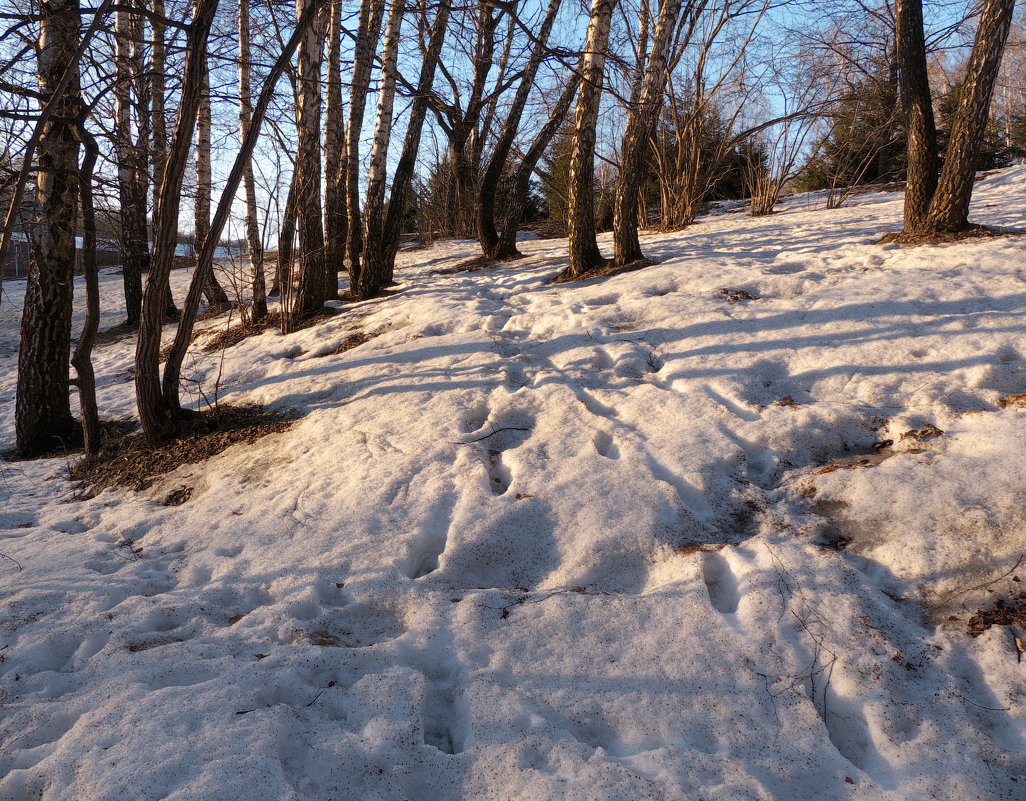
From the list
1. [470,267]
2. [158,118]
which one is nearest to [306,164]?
[158,118]

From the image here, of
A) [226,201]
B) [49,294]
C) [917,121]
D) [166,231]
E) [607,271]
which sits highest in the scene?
[917,121]

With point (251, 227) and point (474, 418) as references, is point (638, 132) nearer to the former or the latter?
point (474, 418)

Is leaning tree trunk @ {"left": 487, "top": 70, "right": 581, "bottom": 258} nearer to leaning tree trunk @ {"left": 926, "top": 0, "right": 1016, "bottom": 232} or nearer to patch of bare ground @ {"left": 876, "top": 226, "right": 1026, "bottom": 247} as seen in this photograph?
leaning tree trunk @ {"left": 926, "top": 0, "right": 1016, "bottom": 232}

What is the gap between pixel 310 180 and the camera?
6922mm

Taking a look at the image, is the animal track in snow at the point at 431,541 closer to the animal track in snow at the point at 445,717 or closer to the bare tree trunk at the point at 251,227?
the animal track in snow at the point at 445,717

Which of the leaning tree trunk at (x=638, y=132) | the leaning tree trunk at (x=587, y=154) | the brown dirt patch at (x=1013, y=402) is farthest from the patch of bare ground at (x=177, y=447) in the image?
the brown dirt patch at (x=1013, y=402)

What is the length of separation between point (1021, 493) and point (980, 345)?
1733 mm

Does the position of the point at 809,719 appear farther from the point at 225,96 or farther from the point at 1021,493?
the point at 225,96

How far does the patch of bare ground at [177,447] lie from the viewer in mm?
4277

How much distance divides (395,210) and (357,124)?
117 cm

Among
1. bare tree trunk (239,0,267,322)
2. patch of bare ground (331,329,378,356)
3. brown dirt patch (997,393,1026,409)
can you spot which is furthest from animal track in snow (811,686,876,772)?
bare tree trunk (239,0,267,322)

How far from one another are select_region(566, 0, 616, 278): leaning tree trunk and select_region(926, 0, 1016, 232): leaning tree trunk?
131 inches

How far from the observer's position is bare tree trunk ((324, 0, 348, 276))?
7.87m

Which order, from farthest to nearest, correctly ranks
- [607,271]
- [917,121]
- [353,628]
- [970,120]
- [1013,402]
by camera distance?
[607,271] → [917,121] → [970,120] → [1013,402] → [353,628]
